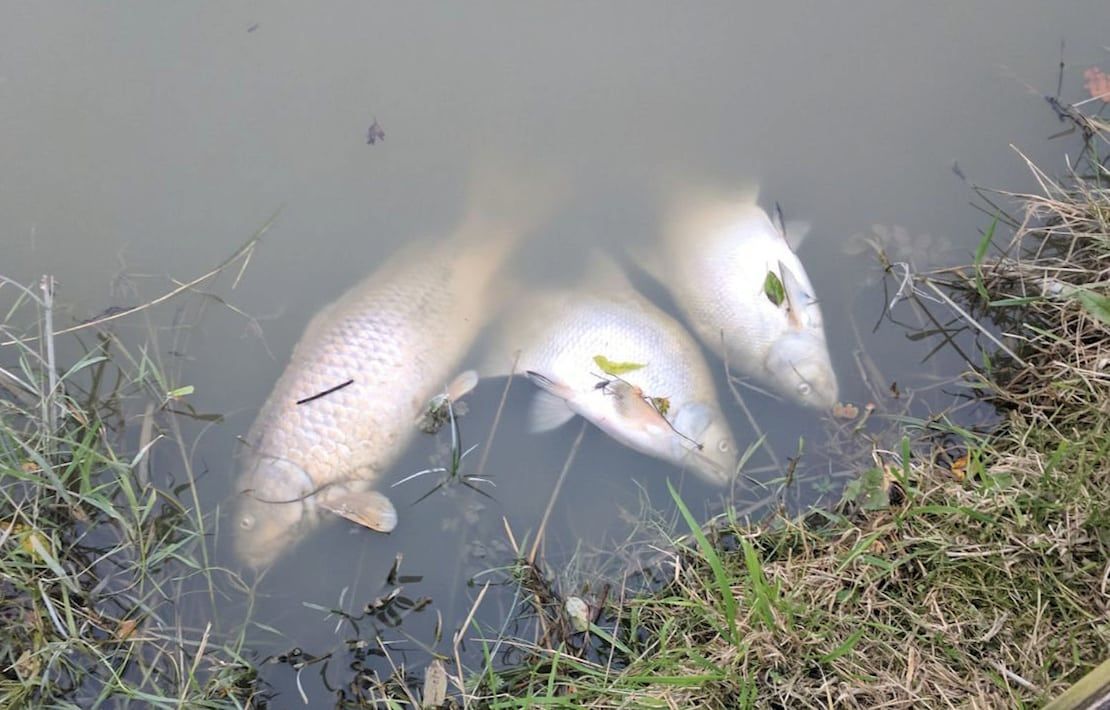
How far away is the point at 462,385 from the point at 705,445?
768mm

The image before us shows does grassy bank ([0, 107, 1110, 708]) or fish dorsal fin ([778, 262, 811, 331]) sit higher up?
fish dorsal fin ([778, 262, 811, 331])

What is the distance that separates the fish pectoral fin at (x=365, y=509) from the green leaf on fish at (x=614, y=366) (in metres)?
0.76

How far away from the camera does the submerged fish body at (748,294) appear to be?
258 cm

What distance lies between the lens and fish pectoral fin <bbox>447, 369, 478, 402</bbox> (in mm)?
2623

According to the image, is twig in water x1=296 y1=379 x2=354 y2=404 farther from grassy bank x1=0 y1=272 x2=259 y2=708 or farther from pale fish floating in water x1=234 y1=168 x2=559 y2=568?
grassy bank x1=0 y1=272 x2=259 y2=708

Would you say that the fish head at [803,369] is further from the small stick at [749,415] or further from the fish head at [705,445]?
the fish head at [705,445]

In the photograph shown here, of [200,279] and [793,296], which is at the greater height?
[200,279]

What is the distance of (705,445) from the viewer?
2535mm

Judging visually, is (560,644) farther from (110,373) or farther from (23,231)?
(23,231)

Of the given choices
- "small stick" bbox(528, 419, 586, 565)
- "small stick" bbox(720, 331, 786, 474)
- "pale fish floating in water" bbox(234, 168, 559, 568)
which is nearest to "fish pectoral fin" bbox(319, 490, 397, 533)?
"pale fish floating in water" bbox(234, 168, 559, 568)

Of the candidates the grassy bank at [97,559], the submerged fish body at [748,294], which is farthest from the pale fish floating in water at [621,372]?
the grassy bank at [97,559]

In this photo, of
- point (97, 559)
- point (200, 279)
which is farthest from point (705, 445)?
point (97, 559)

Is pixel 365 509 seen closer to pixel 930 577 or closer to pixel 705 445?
pixel 705 445

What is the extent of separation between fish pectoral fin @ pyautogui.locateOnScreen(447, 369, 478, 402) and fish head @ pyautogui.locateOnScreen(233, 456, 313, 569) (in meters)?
0.49
